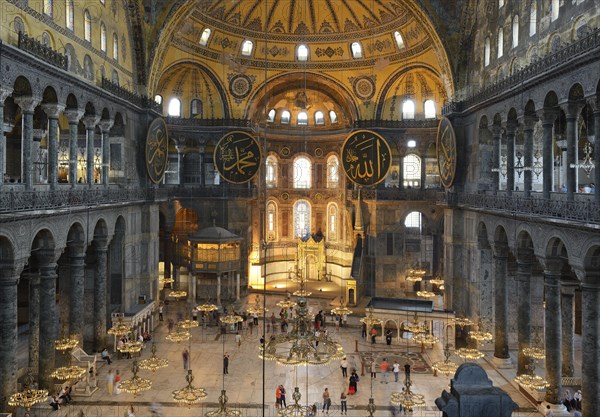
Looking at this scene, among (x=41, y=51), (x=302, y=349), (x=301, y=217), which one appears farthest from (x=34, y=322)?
(x=301, y=217)

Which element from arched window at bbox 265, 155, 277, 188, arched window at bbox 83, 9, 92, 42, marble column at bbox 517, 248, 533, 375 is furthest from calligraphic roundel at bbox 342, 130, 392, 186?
arched window at bbox 265, 155, 277, 188

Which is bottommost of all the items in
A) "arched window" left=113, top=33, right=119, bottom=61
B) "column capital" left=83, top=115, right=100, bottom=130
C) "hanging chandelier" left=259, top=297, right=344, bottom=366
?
"hanging chandelier" left=259, top=297, right=344, bottom=366

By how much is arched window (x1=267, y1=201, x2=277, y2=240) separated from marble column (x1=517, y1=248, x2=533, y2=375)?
1682 centimetres

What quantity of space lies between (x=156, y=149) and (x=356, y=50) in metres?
11.2

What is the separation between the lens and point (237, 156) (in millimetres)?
16125

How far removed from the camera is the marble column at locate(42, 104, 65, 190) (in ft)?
46.8

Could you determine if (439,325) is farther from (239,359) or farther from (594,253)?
(594,253)

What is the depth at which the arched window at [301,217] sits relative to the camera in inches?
1234

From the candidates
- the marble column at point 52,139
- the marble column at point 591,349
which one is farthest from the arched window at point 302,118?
the marble column at point 591,349

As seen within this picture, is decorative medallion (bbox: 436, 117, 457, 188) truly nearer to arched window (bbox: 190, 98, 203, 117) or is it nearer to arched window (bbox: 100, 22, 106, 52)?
arched window (bbox: 100, 22, 106, 52)

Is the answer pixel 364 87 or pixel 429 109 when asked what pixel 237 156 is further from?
pixel 429 109

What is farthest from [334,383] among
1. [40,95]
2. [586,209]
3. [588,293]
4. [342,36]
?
[342,36]

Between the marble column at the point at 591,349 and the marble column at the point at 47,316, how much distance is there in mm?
12746

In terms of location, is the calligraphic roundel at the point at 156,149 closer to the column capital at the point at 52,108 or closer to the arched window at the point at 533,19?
the column capital at the point at 52,108
